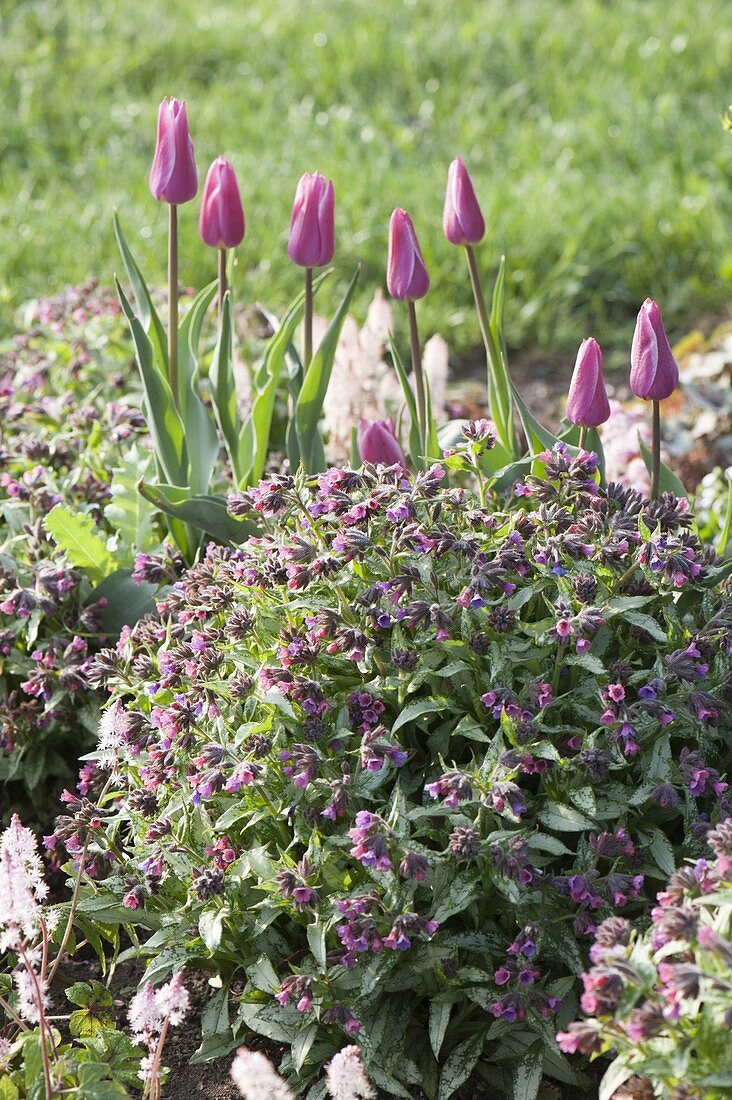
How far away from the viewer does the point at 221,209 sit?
271 centimetres

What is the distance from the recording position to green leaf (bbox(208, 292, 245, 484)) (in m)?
2.81

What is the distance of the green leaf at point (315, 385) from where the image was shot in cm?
282

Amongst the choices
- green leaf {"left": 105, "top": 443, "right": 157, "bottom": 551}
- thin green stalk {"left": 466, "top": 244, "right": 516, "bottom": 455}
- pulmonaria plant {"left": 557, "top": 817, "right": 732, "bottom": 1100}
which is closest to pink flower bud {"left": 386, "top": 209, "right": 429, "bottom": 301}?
thin green stalk {"left": 466, "top": 244, "right": 516, "bottom": 455}

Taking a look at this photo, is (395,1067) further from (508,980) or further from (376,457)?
(376,457)

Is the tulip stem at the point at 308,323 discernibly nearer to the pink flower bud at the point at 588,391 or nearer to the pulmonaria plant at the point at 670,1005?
the pink flower bud at the point at 588,391

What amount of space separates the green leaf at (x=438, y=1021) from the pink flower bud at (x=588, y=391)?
107cm

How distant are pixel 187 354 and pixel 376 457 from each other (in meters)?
0.63

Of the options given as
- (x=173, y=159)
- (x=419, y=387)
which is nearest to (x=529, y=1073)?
(x=419, y=387)

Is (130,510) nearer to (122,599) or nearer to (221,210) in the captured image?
(122,599)

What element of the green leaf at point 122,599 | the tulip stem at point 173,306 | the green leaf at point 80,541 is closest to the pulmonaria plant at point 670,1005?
the green leaf at point 122,599

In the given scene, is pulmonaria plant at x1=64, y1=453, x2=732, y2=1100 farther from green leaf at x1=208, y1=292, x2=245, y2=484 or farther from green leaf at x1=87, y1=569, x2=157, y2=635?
green leaf at x1=208, y1=292, x2=245, y2=484

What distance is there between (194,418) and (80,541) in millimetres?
424

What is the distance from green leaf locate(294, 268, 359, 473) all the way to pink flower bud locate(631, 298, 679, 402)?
76cm

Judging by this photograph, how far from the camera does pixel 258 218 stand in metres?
Result: 5.54
